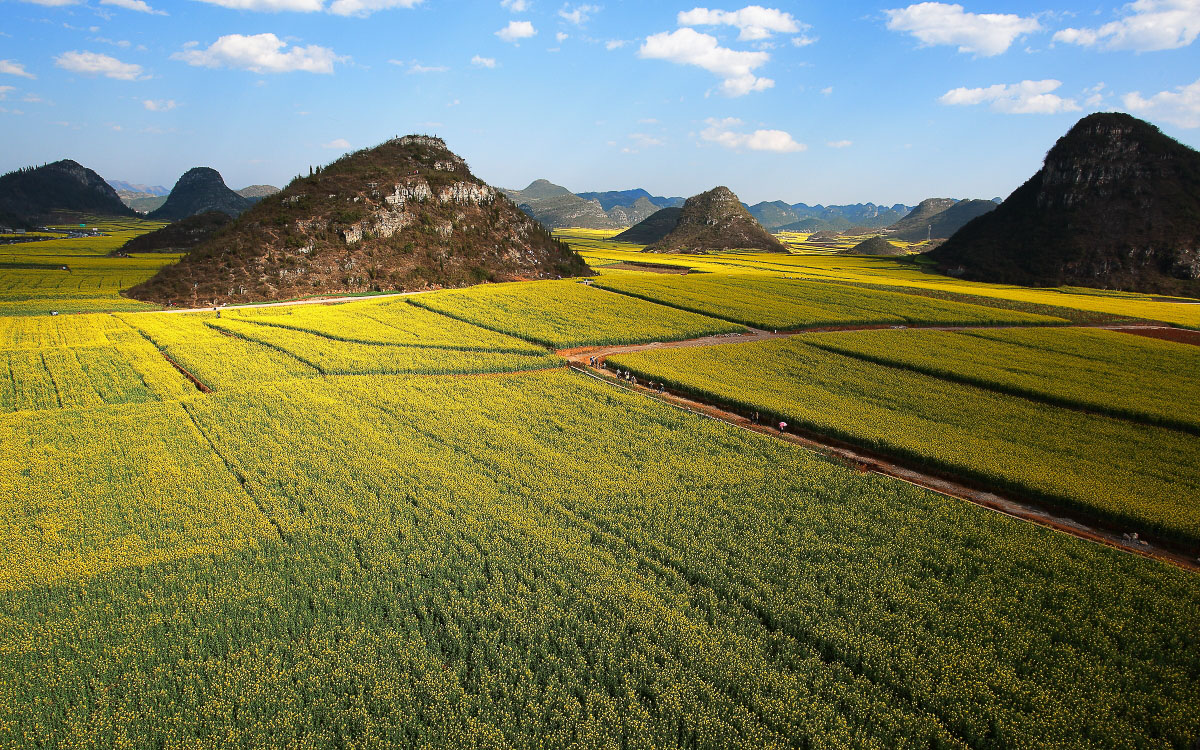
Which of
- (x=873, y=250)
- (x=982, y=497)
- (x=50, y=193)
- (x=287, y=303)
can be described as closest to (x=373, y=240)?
(x=287, y=303)

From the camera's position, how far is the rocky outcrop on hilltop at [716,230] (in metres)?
158

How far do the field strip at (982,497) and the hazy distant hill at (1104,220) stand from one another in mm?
83819

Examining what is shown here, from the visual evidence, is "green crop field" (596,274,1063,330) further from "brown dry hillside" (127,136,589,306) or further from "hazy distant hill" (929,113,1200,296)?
"hazy distant hill" (929,113,1200,296)

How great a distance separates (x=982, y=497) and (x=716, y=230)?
15310 cm

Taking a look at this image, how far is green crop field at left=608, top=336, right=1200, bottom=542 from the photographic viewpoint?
61.7ft

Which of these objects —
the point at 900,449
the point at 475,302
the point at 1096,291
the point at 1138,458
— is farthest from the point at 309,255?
the point at 1096,291

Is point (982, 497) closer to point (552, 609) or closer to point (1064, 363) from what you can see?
point (552, 609)

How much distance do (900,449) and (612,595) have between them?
49.4ft

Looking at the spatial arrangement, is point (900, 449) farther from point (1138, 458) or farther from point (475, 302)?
point (475, 302)

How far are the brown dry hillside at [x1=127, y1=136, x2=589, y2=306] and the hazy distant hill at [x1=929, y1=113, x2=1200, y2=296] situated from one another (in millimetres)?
72725

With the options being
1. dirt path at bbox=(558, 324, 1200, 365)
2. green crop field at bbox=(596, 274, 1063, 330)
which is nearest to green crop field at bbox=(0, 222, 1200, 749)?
dirt path at bbox=(558, 324, 1200, 365)

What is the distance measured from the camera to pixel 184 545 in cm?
1545

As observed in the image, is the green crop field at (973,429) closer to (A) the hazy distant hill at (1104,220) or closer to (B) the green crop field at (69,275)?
(B) the green crop field at (69,275)

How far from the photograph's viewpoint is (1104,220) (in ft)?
285
